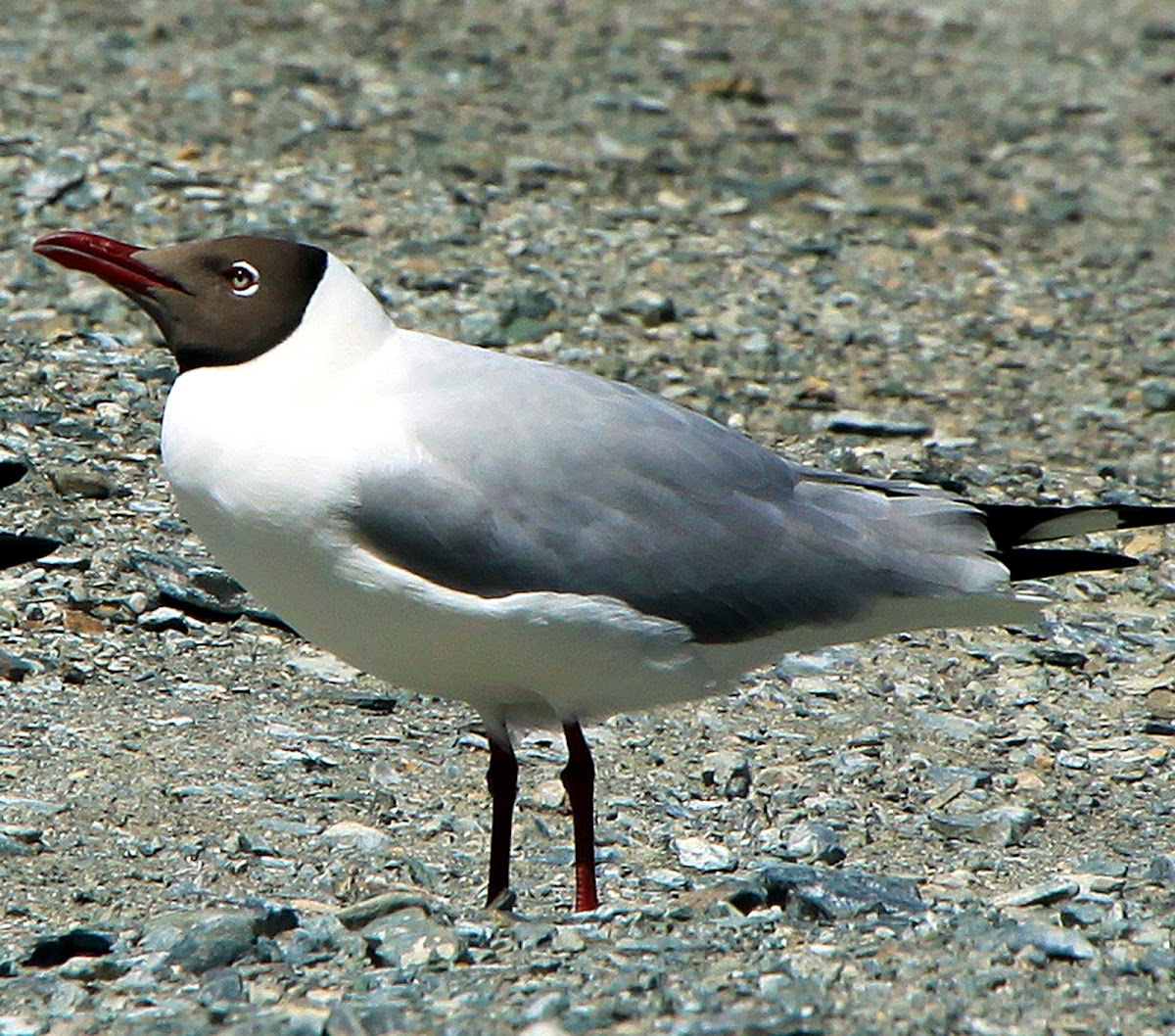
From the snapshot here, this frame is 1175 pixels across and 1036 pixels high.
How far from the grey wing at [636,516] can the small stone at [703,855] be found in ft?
2.47

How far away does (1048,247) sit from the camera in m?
10.7

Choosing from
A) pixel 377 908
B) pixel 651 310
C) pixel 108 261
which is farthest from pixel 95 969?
pixel 651 310

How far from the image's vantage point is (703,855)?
17.7 ft

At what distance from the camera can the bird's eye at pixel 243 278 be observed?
15.7ft

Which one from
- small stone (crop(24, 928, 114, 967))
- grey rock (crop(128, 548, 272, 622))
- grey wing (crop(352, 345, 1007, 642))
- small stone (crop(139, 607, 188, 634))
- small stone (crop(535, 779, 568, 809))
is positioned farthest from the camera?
grey rock (crop(128, 548, 272, 622))

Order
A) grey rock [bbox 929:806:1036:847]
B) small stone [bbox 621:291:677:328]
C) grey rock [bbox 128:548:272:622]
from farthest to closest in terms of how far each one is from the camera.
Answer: small stone [bbox 621:291:677:328] → grey rock [bbox 128:548:272:622] → grey rock [bbox 929:806:1036:847]

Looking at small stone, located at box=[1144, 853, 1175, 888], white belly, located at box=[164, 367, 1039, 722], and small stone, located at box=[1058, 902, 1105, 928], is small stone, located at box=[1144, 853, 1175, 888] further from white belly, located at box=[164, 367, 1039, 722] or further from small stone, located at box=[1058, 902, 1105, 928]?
white belly, located at box=[164, 367, 1039, 722]

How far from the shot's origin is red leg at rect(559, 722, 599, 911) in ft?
15.9

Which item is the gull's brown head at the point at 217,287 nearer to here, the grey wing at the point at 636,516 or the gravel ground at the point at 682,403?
the grey wing at the point at 636,516

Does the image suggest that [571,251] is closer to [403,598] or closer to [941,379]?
[941,379]

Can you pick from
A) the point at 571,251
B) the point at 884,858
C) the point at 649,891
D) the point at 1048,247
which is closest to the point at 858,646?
the point at 884,858

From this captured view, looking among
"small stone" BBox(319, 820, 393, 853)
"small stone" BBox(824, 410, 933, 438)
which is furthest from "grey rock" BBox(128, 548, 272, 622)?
"small stone" BBox(824, 410, 933, 438)

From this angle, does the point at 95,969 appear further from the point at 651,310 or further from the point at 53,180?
the point at 53,180

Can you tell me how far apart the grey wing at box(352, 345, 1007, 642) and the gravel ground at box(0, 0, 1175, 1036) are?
2.22 feet
